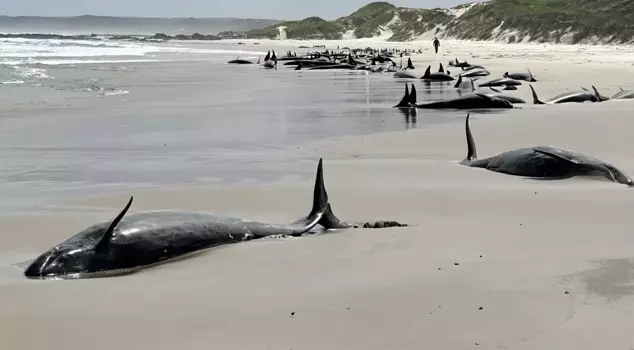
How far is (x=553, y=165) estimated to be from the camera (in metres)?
6.77

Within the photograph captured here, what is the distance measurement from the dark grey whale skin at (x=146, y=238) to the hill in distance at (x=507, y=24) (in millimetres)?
40264

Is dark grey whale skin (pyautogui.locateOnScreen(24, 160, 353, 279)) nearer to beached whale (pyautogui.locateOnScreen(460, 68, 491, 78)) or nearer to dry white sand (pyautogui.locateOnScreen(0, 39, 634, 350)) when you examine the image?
dry white sand (pyautogui.locateOnScreen(0, 39, 634, 350))

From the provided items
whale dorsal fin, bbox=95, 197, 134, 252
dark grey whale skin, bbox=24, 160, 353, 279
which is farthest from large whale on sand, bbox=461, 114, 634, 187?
whale dorsal fin, bbox=95, 197, 134, 252

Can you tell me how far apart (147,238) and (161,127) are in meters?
6.48

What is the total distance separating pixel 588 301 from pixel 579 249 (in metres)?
0.98

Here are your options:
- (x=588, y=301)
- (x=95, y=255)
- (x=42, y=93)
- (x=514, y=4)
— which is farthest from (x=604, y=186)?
(x=514, y=4)

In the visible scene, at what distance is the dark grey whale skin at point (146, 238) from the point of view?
169 inches

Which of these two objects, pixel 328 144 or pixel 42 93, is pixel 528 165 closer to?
pixel 328 144

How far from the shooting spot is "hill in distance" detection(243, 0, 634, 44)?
1861 inches

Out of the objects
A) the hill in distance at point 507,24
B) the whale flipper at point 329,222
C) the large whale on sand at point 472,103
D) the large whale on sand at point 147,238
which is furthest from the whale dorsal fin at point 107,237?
the hill in distance at point 507,24

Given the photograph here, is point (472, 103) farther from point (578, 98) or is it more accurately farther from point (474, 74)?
point (474, 74)

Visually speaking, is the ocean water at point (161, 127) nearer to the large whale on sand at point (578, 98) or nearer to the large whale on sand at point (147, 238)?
the large whale on sand at point (147, 238)

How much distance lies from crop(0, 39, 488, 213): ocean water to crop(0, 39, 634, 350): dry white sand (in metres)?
0.91

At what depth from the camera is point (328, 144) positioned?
30.5ft
